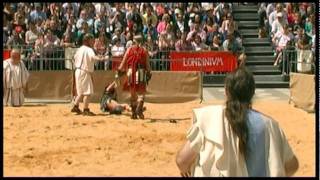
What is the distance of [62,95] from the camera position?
18.8 meters

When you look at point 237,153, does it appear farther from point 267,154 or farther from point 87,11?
point 87,11

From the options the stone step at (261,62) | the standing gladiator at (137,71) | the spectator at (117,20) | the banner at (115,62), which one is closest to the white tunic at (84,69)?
the standing gladiator at (137,71)

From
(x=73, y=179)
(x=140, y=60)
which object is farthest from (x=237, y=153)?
(x=140, y=60)

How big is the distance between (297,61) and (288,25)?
3.94m

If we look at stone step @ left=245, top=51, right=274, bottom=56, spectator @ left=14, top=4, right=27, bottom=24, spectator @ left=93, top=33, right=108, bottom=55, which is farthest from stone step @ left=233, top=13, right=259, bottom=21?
spectator @ left=14, top=4, right=27, bottom=24

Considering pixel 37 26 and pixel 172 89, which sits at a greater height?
pixel 37 26

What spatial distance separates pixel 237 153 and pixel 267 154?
0.21 m

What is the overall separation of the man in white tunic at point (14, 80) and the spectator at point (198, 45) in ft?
25.5

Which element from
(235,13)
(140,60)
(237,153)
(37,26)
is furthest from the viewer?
(235,13)

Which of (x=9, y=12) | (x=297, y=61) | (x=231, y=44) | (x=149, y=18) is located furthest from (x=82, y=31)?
(x=297, y=61)

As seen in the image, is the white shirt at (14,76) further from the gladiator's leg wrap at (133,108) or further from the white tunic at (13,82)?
the gladiator's leg wrap at (133,108)

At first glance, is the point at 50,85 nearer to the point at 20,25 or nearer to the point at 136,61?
the point at 136,61

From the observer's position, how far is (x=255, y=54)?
1019 inches

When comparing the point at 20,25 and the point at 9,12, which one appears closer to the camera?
the point at 20,25
